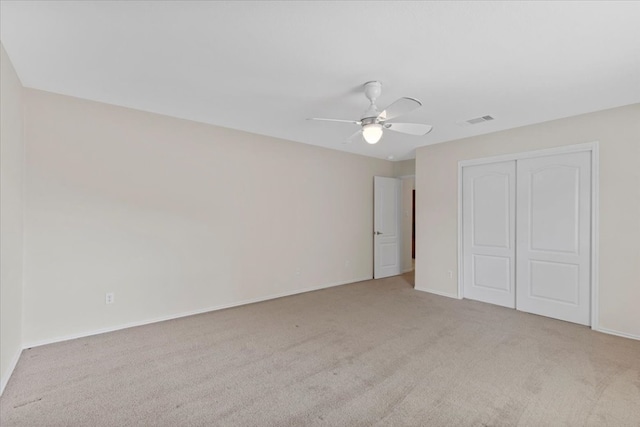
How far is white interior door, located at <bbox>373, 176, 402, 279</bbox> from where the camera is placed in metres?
6.11

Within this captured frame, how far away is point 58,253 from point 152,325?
3.97 ft

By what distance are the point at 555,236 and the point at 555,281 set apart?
0.56 meters

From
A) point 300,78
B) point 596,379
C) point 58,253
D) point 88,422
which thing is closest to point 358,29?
point 300,78

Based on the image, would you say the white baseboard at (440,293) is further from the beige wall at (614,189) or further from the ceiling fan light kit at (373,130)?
the ceiling fan light kit at (373,130)

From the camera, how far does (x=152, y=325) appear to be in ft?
11.6

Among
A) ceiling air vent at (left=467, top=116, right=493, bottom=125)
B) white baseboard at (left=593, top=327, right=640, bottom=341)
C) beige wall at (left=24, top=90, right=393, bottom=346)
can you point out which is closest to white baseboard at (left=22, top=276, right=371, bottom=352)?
beige wall at (left=24, top=90, right=393, bottom=346)

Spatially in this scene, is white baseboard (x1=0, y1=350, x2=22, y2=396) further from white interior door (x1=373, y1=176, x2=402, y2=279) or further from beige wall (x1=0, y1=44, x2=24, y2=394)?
white interior door (x1=373, y1=176, x2=402, y2=279)

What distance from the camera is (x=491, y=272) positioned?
14.5 feet

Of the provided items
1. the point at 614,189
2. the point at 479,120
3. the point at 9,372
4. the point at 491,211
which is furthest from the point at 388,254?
the point at 9,372

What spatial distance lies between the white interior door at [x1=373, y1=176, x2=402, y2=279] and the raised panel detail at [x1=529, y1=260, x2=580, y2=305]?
2.64 m

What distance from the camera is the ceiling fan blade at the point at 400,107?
2.32 m

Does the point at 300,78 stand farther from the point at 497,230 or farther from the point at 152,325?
the point at 497,230

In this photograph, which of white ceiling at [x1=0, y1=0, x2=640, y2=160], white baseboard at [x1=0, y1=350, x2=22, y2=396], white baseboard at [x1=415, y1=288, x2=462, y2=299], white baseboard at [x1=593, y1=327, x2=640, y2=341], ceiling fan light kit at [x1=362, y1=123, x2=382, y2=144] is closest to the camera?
white ceiling at [x1=0, y1=0, x2=640, y2=160]

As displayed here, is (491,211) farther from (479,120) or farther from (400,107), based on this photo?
(400,107)
